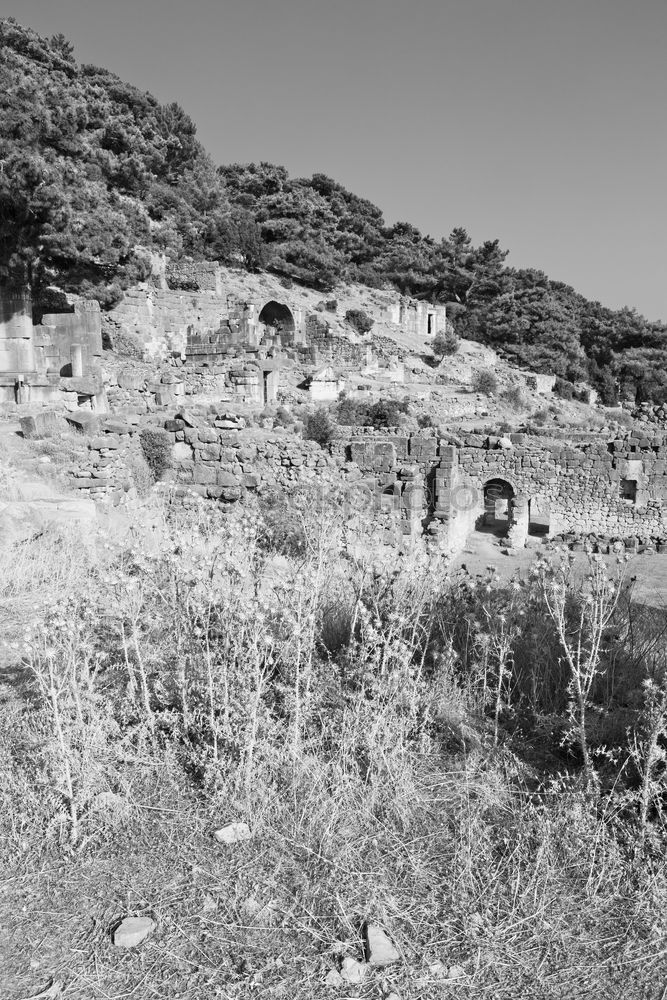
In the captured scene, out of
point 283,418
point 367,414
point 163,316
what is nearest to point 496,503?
point 283,418

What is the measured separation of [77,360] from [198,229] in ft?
77.1

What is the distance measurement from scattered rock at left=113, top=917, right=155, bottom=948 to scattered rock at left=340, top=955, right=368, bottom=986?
660mm

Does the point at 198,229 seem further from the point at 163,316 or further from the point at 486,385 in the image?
the point at 486,385

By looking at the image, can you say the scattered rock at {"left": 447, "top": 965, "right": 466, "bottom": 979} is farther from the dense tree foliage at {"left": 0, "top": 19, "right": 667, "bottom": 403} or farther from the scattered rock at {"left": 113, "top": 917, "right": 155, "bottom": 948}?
the dense tree foliage at {"left": 0, "top": 19, "right": 667, "bottom": 403}

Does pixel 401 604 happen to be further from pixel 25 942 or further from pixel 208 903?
pixel 25 942

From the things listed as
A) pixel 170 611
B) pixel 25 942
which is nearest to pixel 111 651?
pixel 170 611

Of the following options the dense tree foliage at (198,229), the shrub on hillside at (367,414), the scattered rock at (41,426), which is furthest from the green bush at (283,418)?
the dense tree foliage at (198,229)

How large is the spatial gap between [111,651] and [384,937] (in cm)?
218

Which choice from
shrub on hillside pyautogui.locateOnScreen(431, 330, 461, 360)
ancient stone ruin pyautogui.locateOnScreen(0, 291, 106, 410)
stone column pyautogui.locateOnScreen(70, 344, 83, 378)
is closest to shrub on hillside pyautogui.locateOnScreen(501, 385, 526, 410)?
shrub on hillside pyautogui.locateOnScreen(431, 330, 461, 360)

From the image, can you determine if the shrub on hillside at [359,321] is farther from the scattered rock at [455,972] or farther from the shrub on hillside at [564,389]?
the scattered rock at [455,972]

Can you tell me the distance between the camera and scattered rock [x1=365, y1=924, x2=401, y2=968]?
1971 millimetres

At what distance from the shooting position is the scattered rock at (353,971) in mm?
1911

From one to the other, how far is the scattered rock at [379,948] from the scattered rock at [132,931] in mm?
734

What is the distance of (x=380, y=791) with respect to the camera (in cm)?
267
